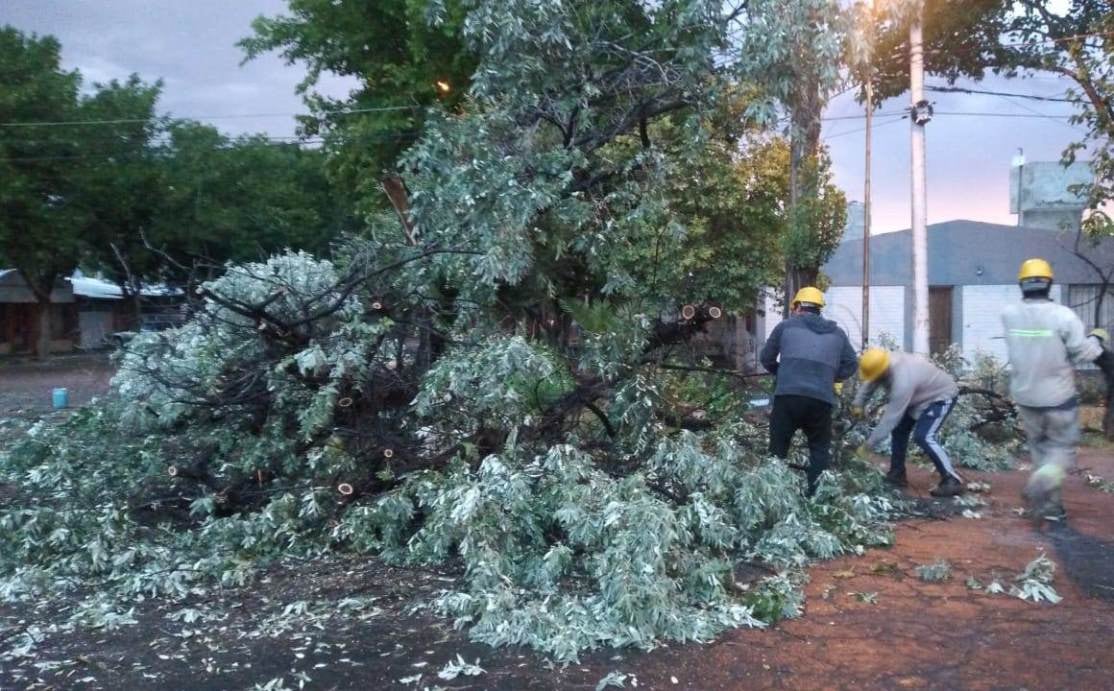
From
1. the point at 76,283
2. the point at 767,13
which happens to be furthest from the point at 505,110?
the point at 76,283

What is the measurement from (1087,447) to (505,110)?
7039mm

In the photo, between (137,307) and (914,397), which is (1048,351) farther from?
(137,307)

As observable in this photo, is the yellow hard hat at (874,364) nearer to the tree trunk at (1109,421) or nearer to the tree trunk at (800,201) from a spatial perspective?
the tree trunk at (1109,421)

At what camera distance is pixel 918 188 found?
1387 cm

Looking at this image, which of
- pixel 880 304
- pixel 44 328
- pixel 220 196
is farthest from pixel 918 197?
pixel 44 328

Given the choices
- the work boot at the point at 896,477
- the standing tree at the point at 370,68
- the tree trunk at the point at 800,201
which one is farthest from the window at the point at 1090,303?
the work boot at the point at 896,477

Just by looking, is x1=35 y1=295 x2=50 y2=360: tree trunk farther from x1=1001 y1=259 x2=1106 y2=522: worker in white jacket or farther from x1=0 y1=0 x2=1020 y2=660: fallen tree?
x1=1001 y1=259 x2=1106 y2=522: worker in white jacket

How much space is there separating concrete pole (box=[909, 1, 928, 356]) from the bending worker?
25.1ft

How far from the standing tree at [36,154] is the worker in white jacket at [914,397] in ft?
77.0

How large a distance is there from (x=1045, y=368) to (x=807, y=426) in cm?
142

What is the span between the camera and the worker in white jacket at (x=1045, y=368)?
230 inches

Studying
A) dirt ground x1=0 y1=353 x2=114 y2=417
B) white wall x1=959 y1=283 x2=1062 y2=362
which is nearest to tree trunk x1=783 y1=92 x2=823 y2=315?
dirt ground x1=0 y1=353 x2=114 y2=417

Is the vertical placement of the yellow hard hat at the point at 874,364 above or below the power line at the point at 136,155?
below

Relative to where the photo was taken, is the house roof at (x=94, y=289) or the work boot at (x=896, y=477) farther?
the house roof at (x=94, y=289)
